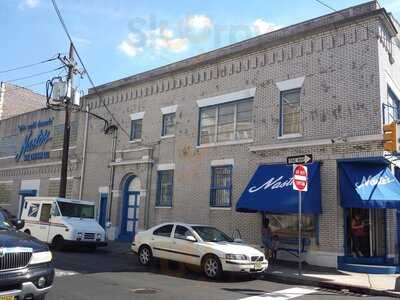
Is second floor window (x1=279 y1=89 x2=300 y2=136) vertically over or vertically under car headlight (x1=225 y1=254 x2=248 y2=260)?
over

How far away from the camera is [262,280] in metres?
12.9

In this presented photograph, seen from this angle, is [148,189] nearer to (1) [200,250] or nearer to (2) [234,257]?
(1) [200,250]

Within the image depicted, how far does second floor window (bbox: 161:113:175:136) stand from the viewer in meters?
21.6

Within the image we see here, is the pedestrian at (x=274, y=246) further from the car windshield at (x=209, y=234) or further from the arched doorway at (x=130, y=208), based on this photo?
the arched doorway at (x=130, y=208)

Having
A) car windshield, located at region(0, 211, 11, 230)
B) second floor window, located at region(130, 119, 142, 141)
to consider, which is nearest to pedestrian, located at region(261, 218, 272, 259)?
car windshield, located at region(0, 211, 11, 230)

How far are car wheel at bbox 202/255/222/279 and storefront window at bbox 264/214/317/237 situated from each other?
485cm

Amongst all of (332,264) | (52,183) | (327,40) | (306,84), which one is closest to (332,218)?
Result: (332,264)

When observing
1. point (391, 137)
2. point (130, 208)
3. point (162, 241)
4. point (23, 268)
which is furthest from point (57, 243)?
point (391, 137)

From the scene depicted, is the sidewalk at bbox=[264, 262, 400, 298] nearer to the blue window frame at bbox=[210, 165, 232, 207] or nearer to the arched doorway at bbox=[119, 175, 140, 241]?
the blue window frame at bbox=[210, 165, 232, 207]

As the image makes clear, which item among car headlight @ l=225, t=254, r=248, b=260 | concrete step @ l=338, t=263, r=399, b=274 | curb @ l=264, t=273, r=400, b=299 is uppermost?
car headlight @ l=225, t=254, r=248, b=260

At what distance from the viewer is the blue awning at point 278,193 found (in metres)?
15.1

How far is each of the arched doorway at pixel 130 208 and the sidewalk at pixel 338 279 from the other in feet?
31.5

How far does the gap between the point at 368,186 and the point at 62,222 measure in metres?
11.5

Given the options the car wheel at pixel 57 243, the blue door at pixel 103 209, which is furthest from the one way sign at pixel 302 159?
the blue door at pixel 103 209
